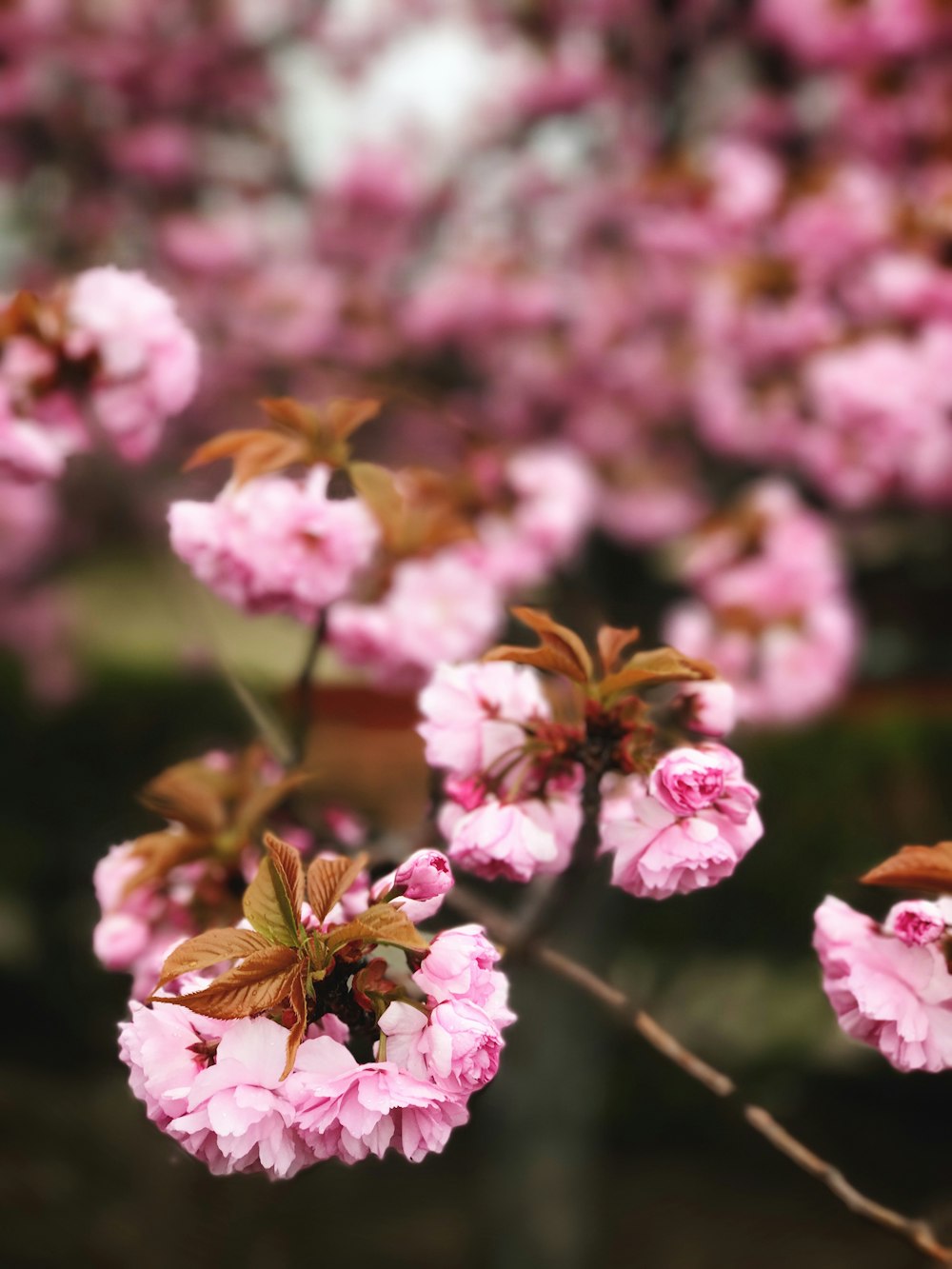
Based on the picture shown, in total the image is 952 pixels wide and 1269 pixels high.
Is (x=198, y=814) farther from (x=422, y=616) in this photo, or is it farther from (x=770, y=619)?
(x=770, y=619)

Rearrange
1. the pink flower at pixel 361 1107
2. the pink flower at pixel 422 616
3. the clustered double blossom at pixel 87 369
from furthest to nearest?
the pink flower at pixel 422 616, the clustered double blossom at pixel 87 369, the pink flower at pixel 361 1107

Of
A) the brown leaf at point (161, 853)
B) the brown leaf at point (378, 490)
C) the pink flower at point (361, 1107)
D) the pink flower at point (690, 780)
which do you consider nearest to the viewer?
the pink flower at point (361, 1107)

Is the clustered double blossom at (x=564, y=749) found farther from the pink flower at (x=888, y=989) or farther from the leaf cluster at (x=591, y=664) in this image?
the pink flower at (x=888, y=989)

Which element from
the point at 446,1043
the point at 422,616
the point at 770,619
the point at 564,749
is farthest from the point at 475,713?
the point at 770,619

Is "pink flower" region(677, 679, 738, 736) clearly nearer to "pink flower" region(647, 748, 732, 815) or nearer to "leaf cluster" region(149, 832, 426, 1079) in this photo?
"pink flower" region(647, 748, 732, 815)

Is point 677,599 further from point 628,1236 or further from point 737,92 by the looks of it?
point 628,1236

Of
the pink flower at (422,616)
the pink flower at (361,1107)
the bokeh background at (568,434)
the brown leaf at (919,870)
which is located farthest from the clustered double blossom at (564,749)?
the bokeh background at (568,434)

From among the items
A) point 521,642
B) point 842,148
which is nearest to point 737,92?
point 842,148

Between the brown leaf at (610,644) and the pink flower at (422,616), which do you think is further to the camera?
the pink flower at (422,616)
